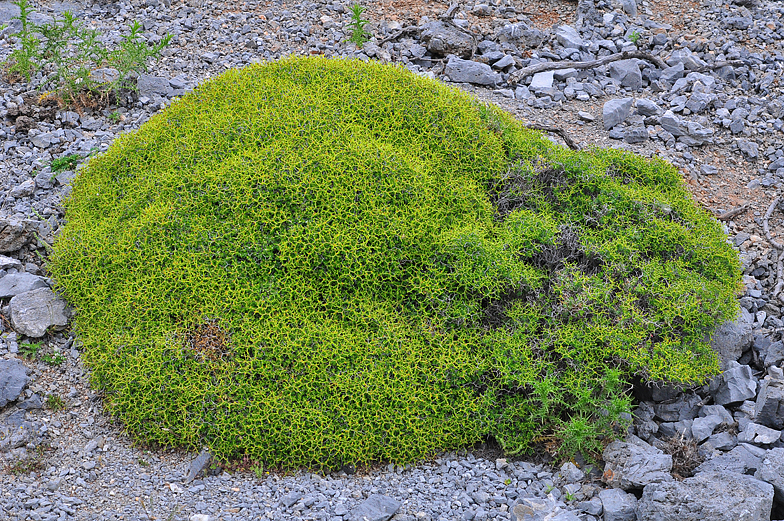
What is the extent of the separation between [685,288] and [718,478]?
1.55 metres

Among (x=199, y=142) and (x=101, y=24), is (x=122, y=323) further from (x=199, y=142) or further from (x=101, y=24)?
(x=101, y=24)

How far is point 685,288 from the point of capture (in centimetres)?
498

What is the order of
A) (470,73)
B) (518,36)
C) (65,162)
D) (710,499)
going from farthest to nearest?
(518,36), (470,73), (65,162), (710,499)

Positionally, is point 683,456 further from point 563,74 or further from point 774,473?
point 563,74

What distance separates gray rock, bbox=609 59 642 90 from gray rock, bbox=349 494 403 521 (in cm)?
609

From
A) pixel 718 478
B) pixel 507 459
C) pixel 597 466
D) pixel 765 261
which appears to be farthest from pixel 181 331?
pixel 765 261

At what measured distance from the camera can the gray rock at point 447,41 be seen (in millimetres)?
8305

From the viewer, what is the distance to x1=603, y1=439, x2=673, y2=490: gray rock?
4.05m

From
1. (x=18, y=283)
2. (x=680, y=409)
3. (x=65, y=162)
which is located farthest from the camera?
(x=65, y=162)

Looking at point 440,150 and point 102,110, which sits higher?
point 440,150

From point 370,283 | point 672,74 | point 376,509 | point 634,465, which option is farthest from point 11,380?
point 672,74

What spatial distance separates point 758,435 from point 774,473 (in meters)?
0.50

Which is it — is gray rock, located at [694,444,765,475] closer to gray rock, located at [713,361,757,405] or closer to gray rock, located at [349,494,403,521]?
gray rock, located at [713,361,757,405]

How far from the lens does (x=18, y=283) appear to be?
17.1 feet
